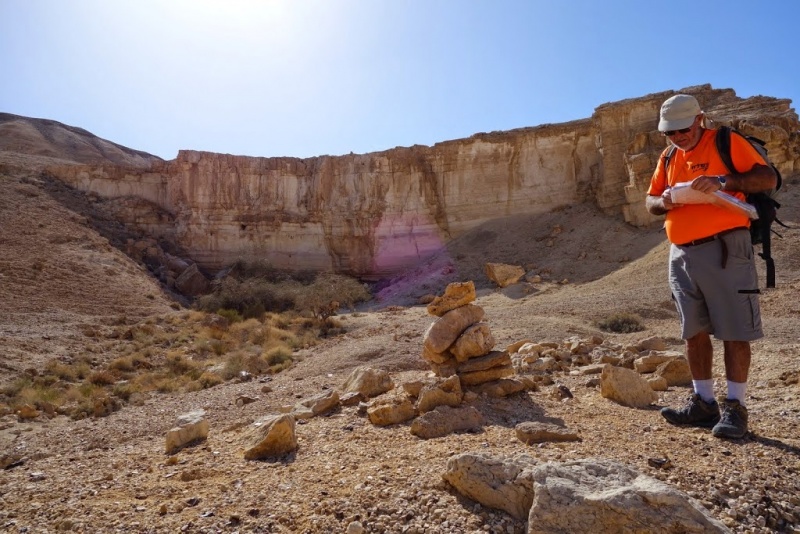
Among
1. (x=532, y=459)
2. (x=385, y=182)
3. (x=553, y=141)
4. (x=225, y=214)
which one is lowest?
(x=532, y=459)

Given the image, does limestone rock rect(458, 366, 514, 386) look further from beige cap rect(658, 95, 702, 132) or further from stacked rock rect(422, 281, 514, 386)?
beige cap rect(658, 95, 702, 132)

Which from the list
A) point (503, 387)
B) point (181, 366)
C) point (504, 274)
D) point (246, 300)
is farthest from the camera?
point (246, 300)

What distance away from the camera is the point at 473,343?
4.99m

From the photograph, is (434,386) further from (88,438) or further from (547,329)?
(547,329)

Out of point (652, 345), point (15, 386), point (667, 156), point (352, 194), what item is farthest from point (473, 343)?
point (352, 194)

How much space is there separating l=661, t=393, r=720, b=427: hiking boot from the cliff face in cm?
2212

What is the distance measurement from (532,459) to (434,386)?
183cm

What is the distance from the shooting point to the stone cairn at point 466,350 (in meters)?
4.78

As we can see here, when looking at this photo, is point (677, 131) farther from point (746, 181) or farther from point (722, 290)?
point (722, 290)

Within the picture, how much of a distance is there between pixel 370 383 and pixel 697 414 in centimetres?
288

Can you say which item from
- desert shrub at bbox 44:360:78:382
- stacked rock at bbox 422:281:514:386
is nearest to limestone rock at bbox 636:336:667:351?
stacked rock at bbox 422:281:514:386

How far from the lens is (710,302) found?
3.16m

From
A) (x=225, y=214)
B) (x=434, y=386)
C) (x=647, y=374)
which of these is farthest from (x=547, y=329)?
(x=225, y=214)

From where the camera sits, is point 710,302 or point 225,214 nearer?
point 710,302
